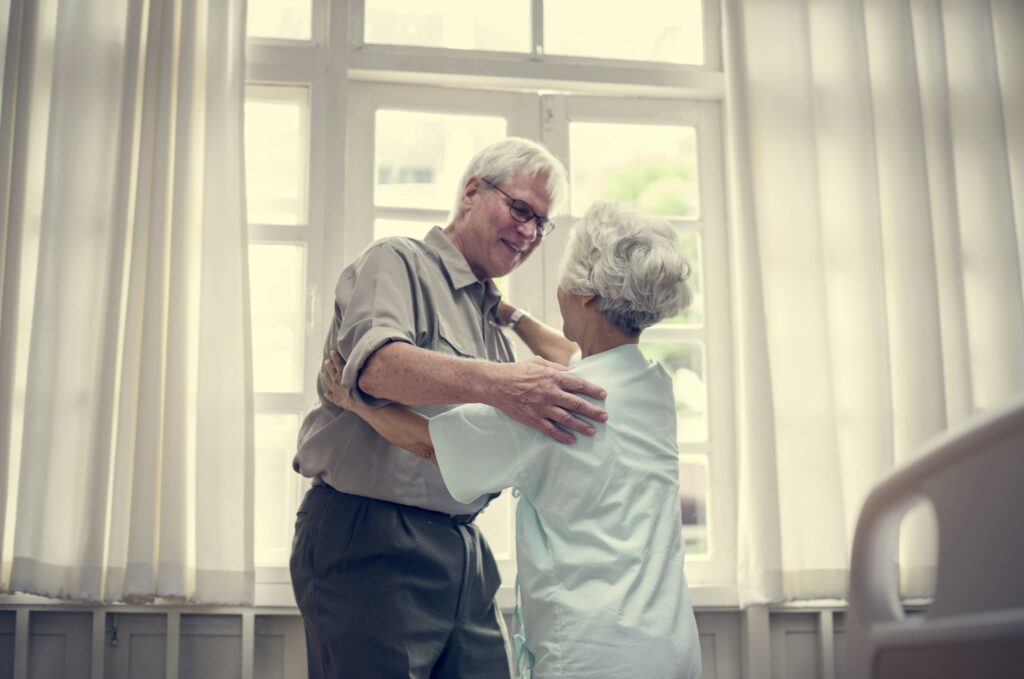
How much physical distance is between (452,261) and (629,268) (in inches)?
22.8

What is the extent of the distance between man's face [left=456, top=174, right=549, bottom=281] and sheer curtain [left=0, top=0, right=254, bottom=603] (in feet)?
2.48

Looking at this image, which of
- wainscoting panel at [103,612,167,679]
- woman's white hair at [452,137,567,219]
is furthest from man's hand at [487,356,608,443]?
wainscoting panel at [103,612,167,679]

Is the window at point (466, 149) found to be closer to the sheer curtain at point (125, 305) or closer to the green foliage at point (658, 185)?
the green foliage at point (658, 185)

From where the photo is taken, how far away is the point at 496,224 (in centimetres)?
220

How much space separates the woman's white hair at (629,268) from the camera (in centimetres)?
168

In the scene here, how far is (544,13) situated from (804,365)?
130 centimetres

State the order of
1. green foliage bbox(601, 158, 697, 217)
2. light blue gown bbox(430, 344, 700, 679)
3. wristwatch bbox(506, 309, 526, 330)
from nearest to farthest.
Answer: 1. light blue gown bbox(430, 344, 700, 679)
2. wristwatch bbox(506, 309, 526, 330)
3. green foliage bbox(601, 158, 697, 217)

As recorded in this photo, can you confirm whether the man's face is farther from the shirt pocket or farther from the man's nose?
the shirt pocket

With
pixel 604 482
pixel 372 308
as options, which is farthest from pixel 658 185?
pixel 604 482

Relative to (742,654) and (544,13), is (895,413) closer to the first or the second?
(742,654)

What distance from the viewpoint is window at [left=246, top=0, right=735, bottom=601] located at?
2873mm

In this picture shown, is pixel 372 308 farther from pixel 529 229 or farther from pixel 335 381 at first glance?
pixel 529 229

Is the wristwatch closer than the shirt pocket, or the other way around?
the shirt pocket

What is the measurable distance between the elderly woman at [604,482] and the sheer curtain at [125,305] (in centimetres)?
105
